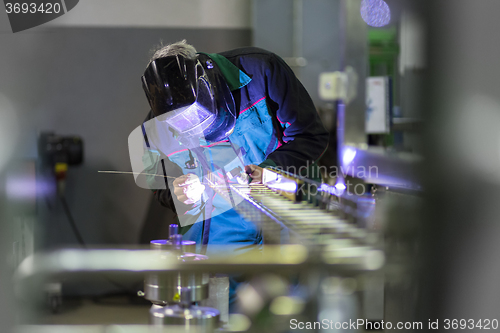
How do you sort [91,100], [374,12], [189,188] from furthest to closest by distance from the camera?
[374,12], [91,100], [189,188]

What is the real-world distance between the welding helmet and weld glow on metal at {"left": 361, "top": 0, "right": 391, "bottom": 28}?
4.91 feet

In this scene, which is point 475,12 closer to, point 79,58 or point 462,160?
point 462,160

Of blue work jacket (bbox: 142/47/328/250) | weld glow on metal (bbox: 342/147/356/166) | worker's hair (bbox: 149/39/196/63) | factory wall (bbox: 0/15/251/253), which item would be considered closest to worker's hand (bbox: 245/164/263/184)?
blue work jacket (bbox: 142/47/328/250)

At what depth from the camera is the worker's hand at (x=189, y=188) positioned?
1049mm

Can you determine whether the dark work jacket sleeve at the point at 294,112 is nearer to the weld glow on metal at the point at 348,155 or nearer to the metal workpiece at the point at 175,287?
the metal workpiece at the point at 175,287

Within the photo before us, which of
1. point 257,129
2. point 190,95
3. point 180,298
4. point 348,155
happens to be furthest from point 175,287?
point 348,155

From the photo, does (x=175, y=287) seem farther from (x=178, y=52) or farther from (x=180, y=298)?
(x=178, y=52)

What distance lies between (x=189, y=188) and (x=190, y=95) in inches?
10.5

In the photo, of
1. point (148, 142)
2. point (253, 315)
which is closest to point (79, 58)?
point (148, 142)

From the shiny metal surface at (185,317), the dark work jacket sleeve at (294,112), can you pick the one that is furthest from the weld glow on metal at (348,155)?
the shiny metal surface at (185,317)

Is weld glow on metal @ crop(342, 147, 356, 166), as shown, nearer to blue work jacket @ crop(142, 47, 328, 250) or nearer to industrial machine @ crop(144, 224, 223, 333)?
blue work jacket @ crop(142, 47, 328, 250)

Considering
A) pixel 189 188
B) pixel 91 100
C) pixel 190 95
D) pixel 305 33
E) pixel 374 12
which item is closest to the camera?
pixel 190 95

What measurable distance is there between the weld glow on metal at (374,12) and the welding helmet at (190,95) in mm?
1496

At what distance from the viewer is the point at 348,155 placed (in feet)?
8.20
